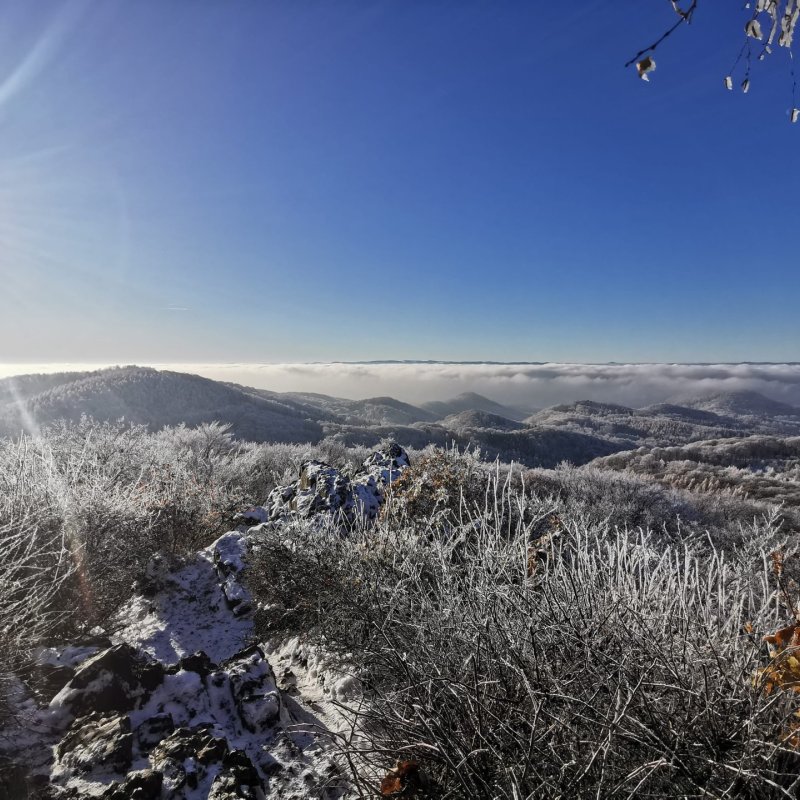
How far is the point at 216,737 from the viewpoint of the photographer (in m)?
3.26

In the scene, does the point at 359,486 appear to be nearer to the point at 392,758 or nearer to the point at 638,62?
the point at 392,758

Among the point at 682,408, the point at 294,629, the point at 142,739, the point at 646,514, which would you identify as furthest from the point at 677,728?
the point at 682,408

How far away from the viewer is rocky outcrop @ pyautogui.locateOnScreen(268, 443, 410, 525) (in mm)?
7195

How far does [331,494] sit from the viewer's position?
7434 millimetres

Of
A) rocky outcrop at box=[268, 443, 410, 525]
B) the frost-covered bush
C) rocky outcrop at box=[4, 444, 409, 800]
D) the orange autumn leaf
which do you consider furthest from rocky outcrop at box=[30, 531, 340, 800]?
rocky outcrop at box=[268, 443, 410, 525]

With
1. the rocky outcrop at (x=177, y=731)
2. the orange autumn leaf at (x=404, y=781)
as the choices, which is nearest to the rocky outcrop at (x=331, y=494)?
the rocky outcrop at (x=177, y=731)

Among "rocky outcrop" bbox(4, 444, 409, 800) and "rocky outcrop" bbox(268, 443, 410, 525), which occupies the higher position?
"rocky outcrop" bbox(268, 443, 410, 525)

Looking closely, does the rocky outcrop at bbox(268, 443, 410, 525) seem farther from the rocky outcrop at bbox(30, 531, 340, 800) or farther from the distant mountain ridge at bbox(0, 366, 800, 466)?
the distant mountain ridge at bbox(0, 366, 800, 466)

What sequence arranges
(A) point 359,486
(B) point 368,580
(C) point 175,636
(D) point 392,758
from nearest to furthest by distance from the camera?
(D) point 392,758 < (B) point 368,580 < (C) point 175,636 < (A) point 359,486

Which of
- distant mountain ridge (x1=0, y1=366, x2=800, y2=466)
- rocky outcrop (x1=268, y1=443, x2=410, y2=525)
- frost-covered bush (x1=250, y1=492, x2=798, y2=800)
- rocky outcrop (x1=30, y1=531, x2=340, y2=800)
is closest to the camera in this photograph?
frost-covered bush (x1=250, y1=492, x2=798, y2=800)

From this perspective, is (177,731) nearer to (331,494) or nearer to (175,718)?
(175,718)

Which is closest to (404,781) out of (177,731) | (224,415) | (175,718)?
(177,731)

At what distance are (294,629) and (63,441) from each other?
47.7 ft

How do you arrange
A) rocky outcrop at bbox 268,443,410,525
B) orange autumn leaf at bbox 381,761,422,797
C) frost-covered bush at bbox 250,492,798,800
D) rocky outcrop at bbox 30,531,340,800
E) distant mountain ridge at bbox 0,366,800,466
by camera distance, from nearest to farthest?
1. frost-covered bush at bbox 250,492,798,800
2. orange autumn leaf at bbox 381,761,422,797
3. rocky outcrop at bbox 30,531,340,800
4. rocky outcrop at bbox 268,443,410,525
5. distant mountain ridge at bbox 0,366,800,466
